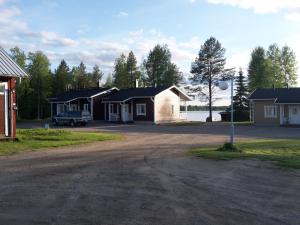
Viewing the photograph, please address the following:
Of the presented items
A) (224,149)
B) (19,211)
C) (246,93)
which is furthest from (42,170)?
(246,93)

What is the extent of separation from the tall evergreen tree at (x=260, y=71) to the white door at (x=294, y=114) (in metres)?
27.6

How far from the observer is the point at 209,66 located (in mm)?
69438

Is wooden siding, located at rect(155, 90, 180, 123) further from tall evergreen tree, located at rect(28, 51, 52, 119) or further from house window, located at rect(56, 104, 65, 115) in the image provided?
tall evergreen tree, located at rect(28, 51, 52, 119)

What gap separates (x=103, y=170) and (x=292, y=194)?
5399mm

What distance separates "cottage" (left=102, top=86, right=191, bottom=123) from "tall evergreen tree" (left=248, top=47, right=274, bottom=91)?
77.1 feet

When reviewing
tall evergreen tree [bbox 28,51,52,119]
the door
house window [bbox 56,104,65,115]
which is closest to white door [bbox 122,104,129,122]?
house window [bbox 56,104,65,115]

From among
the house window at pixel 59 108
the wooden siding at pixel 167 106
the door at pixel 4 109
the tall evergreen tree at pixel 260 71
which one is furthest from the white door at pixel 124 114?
the door at pixel 4 109

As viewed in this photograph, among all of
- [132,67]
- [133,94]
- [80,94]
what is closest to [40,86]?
[132,67]

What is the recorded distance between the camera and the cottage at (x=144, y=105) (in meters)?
53.7

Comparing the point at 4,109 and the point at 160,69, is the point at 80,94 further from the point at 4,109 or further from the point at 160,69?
the point at 4,109

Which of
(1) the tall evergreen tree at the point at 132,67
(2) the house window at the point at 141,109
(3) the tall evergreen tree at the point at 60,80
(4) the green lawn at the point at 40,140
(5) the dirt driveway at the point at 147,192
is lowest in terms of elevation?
(5) the dirt driveway at the point at 147,192

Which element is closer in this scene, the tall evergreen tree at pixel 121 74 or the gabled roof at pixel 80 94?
the gabled roof at pixel 80 94

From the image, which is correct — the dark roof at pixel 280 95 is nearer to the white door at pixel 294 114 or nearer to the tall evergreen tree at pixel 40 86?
the white door at pixel 294 114

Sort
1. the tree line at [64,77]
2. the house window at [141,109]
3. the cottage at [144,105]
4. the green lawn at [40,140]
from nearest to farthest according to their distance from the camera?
A: the green lawn at [40,140], the cottage at [144,105], the house window at [141,109], the tree line at [64,77]
